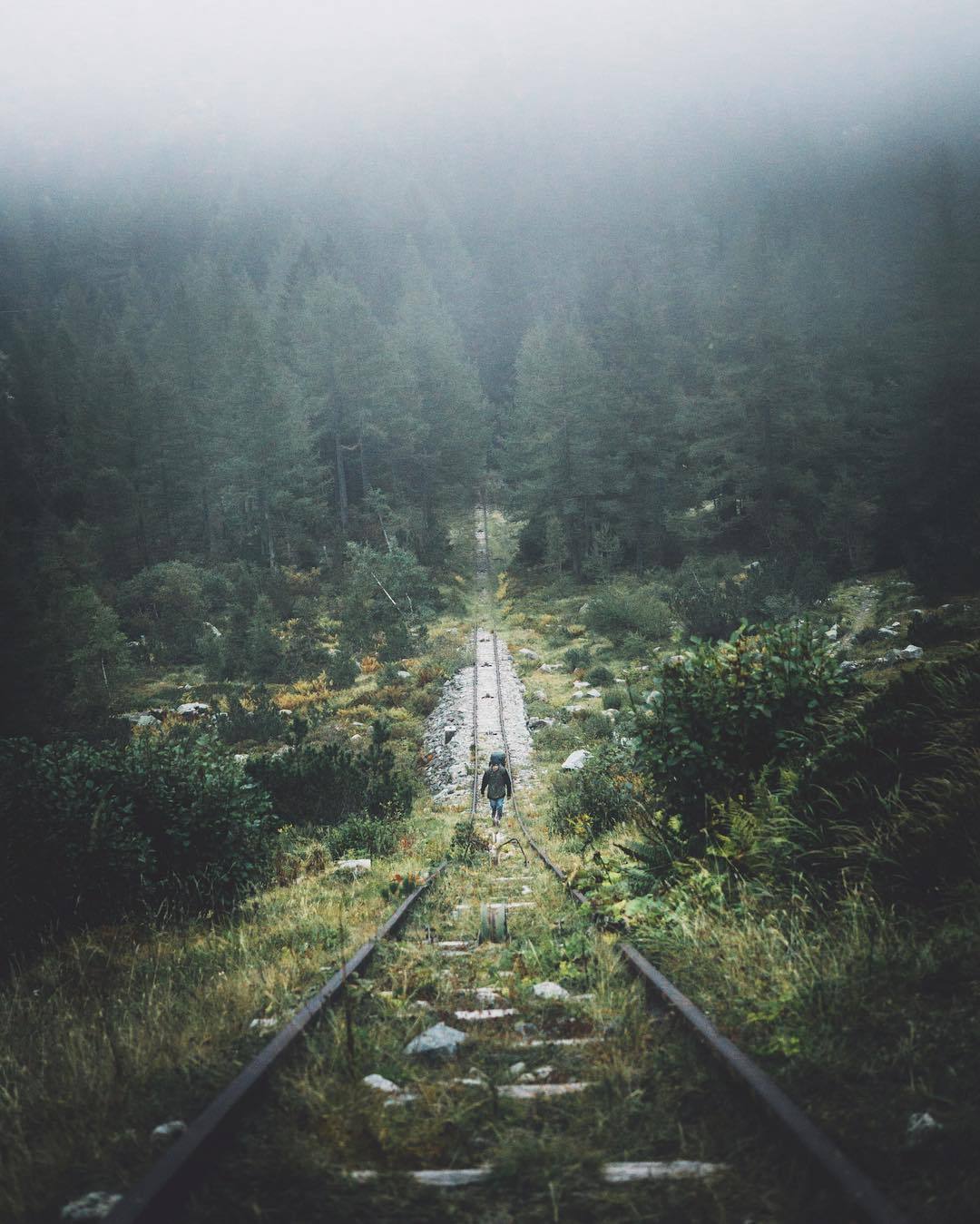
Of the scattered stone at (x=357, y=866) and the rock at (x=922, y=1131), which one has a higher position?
the rock at (x=922, y=1131)

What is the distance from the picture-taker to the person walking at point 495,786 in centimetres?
1331

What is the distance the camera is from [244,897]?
27.0ft

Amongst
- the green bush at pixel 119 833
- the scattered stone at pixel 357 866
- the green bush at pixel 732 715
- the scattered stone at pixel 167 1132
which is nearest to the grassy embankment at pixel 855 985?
the green bush at pixel 732 715

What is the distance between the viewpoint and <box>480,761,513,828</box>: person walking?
13312 millimetres

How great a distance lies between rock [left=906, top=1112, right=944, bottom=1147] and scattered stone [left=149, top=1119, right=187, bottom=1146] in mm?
2878

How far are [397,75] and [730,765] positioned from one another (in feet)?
693

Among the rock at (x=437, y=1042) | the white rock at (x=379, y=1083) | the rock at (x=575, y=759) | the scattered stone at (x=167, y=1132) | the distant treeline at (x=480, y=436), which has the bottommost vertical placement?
the rock at (x=575, y=759)

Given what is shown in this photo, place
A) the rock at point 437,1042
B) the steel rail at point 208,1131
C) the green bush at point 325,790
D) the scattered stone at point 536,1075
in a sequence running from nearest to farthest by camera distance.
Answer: the steel rail at point 208,1131, the scattered stone at point 536,1075, the rock at point 437,1042, the green bush at point 325,790

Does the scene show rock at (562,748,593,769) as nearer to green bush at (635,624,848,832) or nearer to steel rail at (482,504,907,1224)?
green bush at (635,624,848,832)

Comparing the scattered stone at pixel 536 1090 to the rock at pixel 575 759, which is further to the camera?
the rock at pixel 575 759

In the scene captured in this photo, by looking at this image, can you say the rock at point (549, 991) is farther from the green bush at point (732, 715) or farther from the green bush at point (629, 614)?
the green bush at point (629, 614)

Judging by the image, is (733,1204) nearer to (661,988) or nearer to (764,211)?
(661,988)

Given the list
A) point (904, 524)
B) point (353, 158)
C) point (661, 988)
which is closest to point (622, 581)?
point (904, 524)

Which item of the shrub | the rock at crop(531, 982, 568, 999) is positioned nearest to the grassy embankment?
the rock at crop(531, 982, 568, 999)
